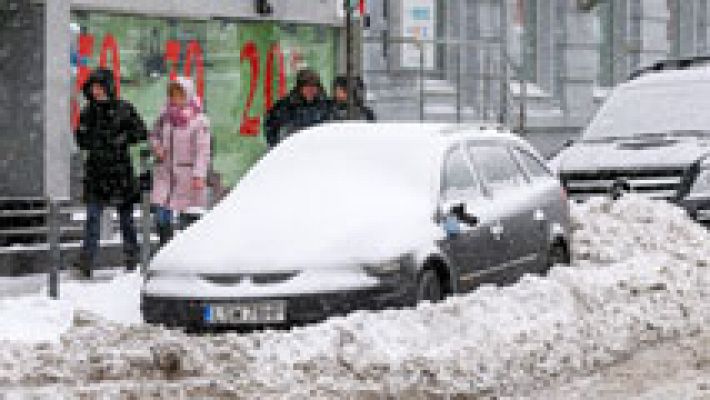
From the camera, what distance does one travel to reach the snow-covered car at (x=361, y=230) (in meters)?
10.1

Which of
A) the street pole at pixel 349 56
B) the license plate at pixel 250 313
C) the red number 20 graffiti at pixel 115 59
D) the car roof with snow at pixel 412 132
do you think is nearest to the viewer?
the license plate at pixel 250 313

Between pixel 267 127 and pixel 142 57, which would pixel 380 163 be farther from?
pixel 142 57

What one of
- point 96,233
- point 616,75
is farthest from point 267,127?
point 616,75


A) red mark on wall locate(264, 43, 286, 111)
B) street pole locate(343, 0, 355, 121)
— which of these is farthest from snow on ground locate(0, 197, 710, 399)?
red mark on wall locate(264, 43, 286, 111)

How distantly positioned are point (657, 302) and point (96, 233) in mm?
6572

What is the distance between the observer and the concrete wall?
60.3 feet

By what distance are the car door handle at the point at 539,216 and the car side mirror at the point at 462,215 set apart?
1.21 meters

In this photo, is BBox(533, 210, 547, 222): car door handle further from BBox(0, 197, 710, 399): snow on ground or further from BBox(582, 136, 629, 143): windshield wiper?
BBox(582, 136, 629, 143): windshield wiper

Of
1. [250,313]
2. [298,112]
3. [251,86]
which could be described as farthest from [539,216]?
[251,86]

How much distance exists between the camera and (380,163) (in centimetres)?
1161

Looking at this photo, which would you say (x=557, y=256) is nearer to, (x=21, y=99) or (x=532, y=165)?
(x=532, y=165)

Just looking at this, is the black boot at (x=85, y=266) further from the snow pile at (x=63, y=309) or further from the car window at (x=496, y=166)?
the car window at (x=496, y=166)

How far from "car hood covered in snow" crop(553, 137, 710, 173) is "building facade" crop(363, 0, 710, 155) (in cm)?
728

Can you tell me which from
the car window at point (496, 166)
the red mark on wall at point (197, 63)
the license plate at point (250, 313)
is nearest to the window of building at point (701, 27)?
the red mark on wall at point (197, 63)
